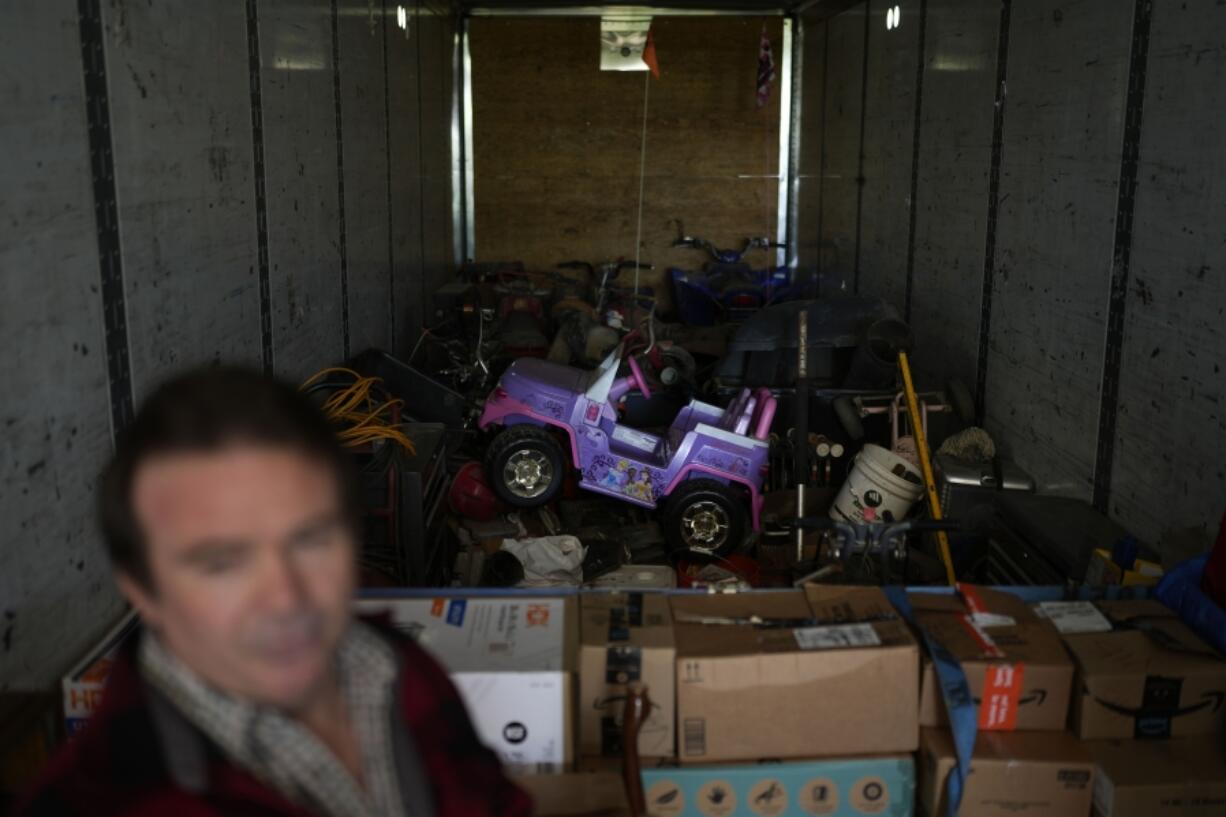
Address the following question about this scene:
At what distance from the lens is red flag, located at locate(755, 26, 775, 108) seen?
35.3ft

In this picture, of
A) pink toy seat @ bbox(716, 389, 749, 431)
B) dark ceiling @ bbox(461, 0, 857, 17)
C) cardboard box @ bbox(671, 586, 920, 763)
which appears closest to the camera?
cardboard box @ bbox(671, 586, 920, 763)

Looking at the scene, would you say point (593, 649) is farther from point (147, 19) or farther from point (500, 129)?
point (500, 129)

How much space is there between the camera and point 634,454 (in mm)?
5547

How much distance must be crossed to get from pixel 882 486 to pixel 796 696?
262cm

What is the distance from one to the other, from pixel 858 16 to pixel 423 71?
348 centimetres

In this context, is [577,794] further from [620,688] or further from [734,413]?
[734,413]

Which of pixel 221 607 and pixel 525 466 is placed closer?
pixel 221 607

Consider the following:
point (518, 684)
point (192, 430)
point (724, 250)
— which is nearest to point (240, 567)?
point (192, 430)

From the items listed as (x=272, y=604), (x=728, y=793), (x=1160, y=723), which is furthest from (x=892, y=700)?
(x=272, y=604)

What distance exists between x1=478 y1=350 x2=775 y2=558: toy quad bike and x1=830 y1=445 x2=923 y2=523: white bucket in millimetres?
542

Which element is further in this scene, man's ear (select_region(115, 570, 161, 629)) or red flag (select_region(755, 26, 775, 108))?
red flag (select_region(755, 26, 775, 108))

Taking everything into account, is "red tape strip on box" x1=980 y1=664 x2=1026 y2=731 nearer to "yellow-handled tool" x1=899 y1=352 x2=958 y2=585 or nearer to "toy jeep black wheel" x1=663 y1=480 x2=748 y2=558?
"yellow-handled tool" x1=899 y1=352 x2=958 y2=585


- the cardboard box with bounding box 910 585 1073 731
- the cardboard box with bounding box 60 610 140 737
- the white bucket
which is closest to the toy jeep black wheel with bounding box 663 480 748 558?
the white bucket

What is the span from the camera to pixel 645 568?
14.8 ft
